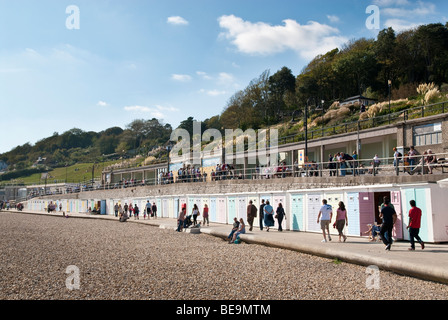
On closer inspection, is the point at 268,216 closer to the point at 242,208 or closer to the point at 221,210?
the point at 242,208

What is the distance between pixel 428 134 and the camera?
23.5 meters

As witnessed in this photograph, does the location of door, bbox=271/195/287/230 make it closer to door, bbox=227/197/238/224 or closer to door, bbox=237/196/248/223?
→ door, bbox=237/196/248/223

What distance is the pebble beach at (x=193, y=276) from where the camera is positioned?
26.7ft

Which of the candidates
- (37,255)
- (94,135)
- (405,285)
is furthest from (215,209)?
(94,135)

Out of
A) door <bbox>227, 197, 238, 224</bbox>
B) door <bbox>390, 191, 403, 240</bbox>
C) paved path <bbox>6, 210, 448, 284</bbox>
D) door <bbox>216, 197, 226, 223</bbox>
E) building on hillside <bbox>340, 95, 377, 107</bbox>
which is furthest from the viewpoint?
building on hillside <bbox>340, 95, 377, 107</bbox>

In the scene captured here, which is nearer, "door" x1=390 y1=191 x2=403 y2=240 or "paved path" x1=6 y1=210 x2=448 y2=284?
"paved path" x1=6 y1=210 x2=448 y2=284

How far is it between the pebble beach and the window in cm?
1444

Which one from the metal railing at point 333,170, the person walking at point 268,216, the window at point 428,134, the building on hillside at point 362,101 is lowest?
the person walking at point 268,216

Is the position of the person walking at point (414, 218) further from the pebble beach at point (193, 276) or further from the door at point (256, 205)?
the door at point (256, 205)

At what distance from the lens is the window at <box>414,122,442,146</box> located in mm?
22967

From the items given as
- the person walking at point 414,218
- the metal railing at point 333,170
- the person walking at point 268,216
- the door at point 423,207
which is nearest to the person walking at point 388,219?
the person walking at point 414,218

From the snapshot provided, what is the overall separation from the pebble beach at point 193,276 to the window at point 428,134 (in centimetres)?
1444

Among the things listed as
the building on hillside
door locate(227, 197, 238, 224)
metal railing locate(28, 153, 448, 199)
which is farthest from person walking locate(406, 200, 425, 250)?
the building on hillside

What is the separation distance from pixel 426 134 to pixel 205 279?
1925 cm
